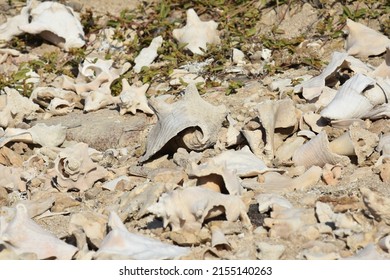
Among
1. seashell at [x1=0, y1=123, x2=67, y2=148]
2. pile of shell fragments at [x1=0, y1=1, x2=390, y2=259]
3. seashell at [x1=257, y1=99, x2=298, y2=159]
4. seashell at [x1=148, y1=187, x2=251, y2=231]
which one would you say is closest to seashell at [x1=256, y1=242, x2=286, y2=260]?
pile of shell fragments at [x1=0, y1=1, x2=390, y2=259]

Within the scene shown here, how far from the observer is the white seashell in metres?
5.11

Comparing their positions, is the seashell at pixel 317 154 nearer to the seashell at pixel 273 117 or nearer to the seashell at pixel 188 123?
the seashell at pixel 273 117

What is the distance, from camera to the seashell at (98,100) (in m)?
5.98

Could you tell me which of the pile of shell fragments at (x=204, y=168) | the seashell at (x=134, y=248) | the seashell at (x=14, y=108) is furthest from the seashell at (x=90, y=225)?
the seashell at (x=14, y=108)

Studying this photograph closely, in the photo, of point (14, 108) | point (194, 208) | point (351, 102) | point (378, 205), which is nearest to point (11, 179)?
point (14, 108)

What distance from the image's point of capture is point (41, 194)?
4.92m

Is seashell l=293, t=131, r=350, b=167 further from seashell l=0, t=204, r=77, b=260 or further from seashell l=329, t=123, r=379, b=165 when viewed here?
seashell l=0, t=204, r=77, b=260

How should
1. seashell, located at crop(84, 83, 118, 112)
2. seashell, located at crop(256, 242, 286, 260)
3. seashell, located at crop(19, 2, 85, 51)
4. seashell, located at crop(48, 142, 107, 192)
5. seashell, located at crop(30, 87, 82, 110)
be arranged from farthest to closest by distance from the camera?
seashell, located at crop(19, 2, 85, 51) → seashell, located at crop(30, 87, 82, 110) → seashell, located at crop(84, 83, 118, 112) → seashell, located at crop(48, 142, 107, 192) → seashell, located at crop(256, 242, 286, 260)

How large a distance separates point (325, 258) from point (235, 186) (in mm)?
689

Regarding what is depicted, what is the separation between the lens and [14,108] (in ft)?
19.5

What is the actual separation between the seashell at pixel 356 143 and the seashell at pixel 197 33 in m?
1.77

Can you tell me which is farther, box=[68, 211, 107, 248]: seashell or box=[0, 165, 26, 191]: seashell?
box=[0, 165, 26, 191]: seashell

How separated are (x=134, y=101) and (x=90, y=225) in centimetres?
164

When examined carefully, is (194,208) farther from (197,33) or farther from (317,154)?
(197,33)
